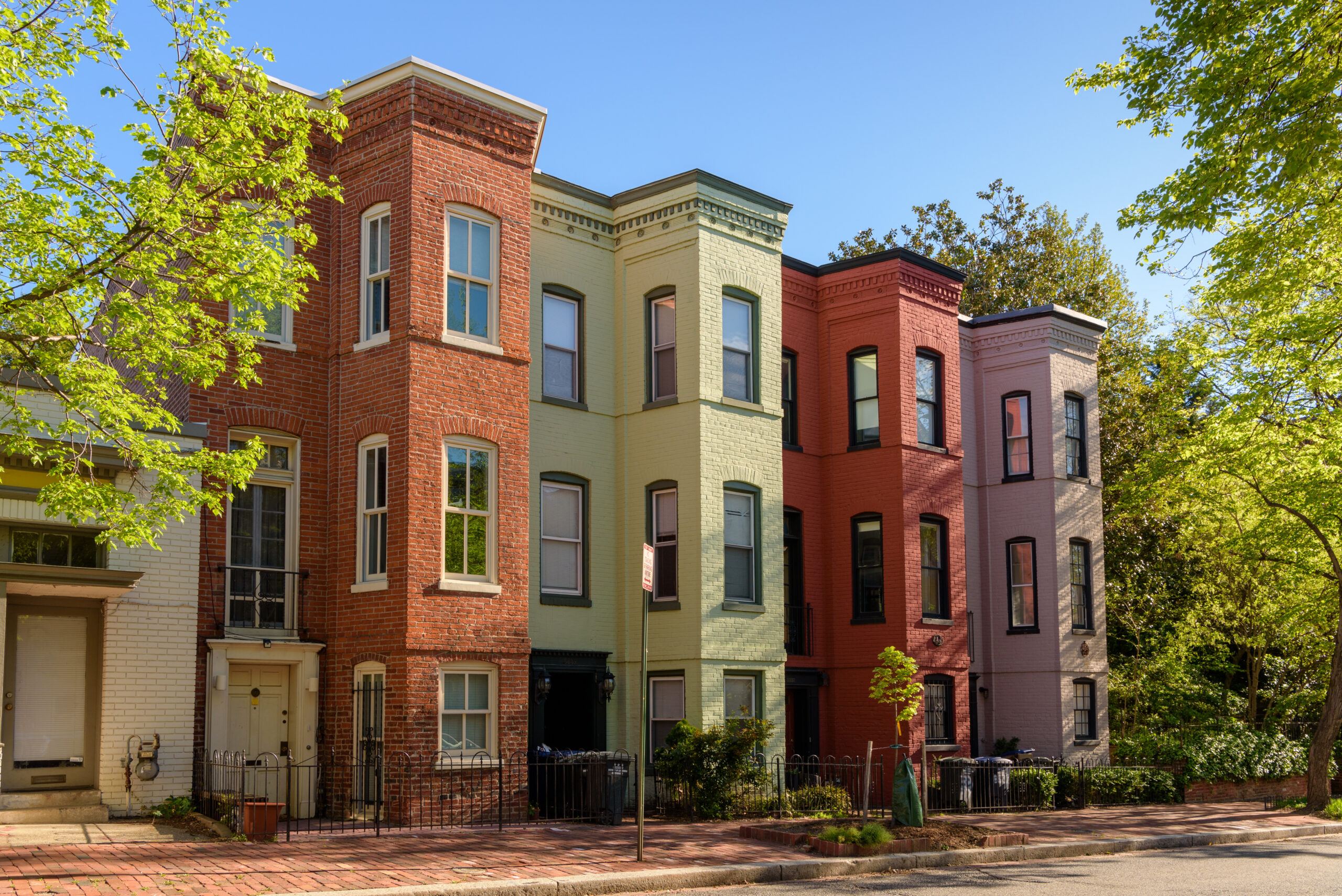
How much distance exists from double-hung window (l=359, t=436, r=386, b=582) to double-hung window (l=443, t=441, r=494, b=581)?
36.3 inches

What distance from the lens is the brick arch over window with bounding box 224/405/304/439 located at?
57.9 ft

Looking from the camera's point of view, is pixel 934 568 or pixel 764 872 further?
pixel 934 568

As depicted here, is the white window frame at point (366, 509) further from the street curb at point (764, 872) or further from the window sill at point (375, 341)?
the street curb at point (764, 872)

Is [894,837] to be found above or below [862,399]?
Result: below

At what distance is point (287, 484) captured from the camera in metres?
18.3

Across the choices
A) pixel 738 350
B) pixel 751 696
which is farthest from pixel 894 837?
pixel 738 350

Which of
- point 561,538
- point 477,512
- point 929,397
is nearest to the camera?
point 477,512

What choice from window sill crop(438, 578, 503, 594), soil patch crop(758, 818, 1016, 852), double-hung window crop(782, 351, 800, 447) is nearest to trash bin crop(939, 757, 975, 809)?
soil patch crop(758, 818, 1016, 852)

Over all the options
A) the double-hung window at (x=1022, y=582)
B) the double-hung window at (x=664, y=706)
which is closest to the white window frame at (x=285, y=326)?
the double-hung window at (x=664, y=706)

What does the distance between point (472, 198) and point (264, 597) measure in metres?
6.61

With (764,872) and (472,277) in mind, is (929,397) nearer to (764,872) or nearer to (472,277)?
(472,277)

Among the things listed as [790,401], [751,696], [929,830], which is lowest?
[929,830]

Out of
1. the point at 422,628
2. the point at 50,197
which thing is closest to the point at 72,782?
the point at 422,628

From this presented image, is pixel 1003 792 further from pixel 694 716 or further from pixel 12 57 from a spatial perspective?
pixel 12 57
